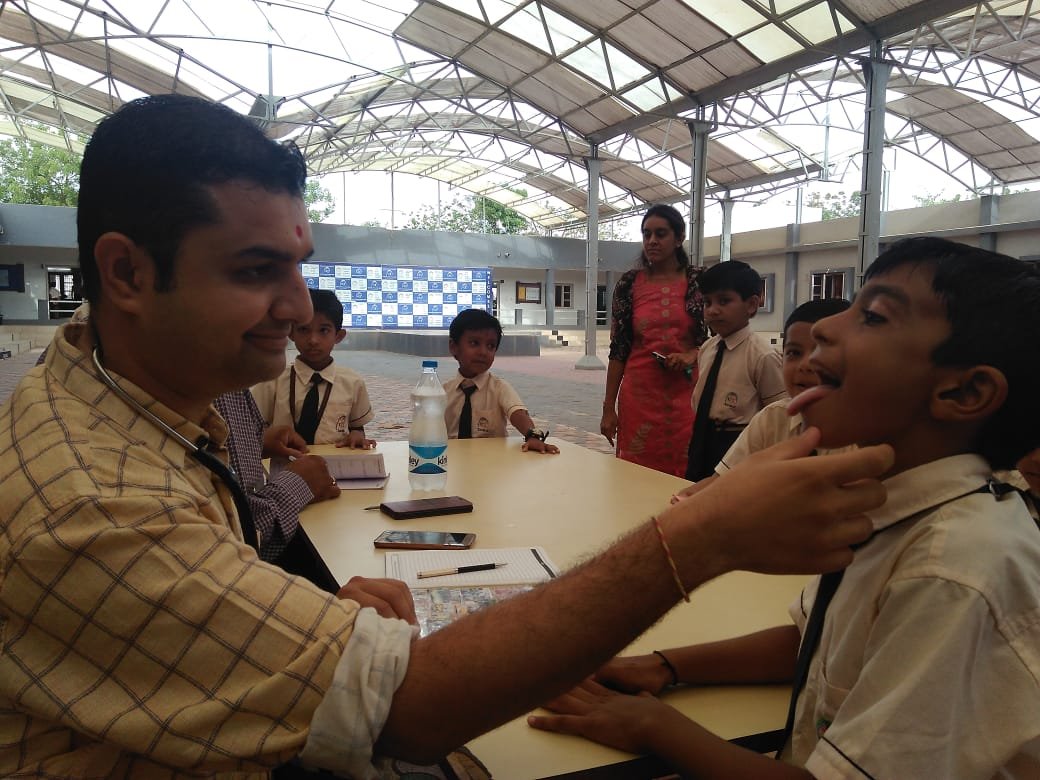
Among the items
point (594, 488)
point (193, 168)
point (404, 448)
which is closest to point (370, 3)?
point (404, 448)

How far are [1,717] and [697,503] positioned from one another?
0.73 metres

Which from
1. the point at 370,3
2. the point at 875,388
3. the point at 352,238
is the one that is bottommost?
the point at 875,388

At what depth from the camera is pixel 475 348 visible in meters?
3.45

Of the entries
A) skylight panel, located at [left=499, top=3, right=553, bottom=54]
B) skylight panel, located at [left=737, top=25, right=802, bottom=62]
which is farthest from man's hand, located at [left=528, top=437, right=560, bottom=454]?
skylight panel, located at [left=499, top=3, right=553, bottom=54]

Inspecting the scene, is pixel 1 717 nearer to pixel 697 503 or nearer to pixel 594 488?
pixel 697 503

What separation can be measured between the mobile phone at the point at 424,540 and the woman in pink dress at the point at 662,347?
190 centimetres

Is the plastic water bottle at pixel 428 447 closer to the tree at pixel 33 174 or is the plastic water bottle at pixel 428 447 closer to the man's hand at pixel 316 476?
the man's hand at pixel 316 476

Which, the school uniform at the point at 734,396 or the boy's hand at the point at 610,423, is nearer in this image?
the school uniform at the point at 734,396

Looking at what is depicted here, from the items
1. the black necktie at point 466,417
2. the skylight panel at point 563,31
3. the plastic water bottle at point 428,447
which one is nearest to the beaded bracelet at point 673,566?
the plastic water bottle at point 428,447

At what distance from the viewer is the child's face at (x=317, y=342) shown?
326 centimetres

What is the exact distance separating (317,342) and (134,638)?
2.69 meters

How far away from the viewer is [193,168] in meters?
0.84

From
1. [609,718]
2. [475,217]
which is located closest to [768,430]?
[609,718]

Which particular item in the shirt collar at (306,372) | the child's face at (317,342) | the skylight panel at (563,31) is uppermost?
the skylight panel at (563,31)
